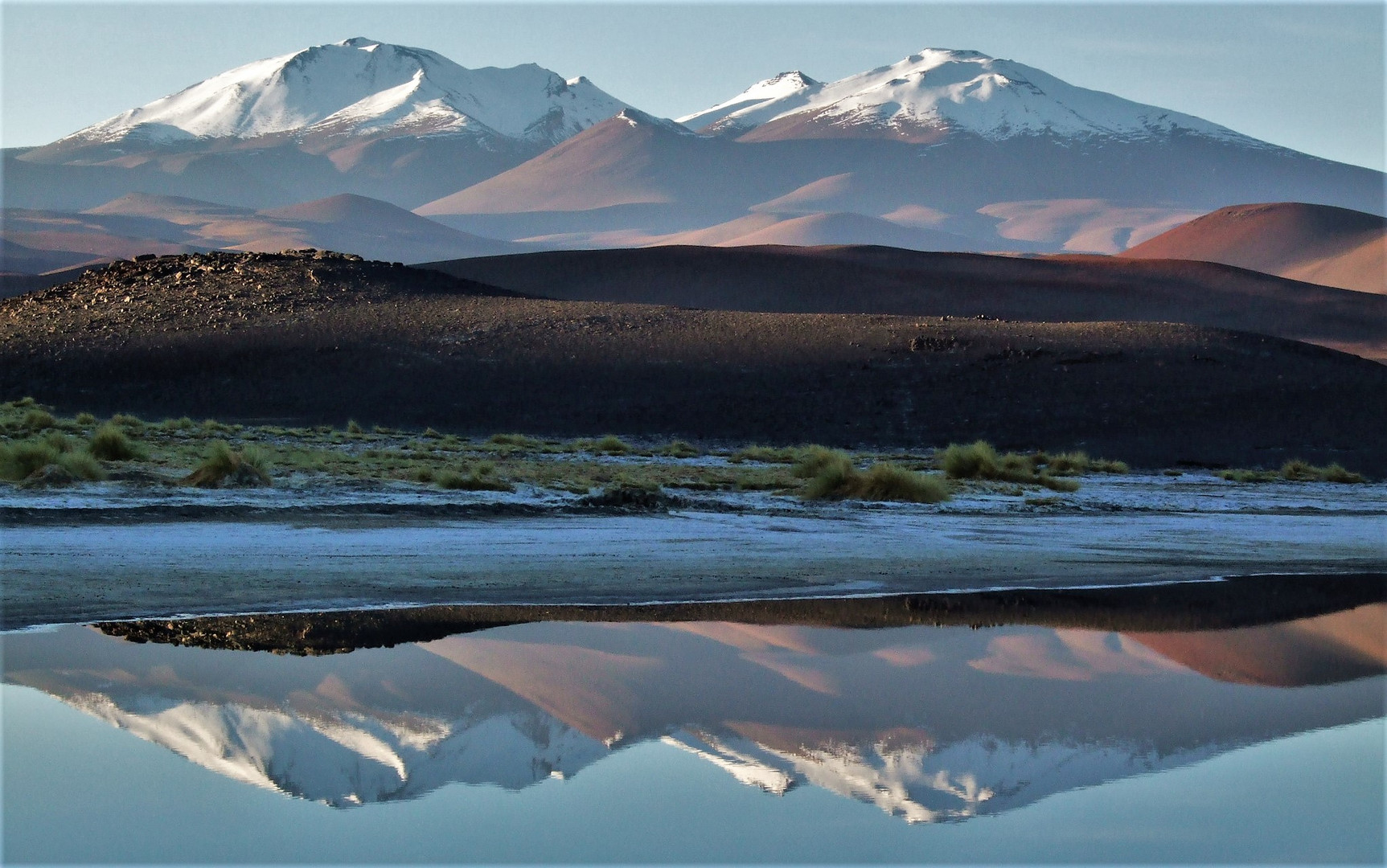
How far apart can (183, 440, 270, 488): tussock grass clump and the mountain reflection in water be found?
9609 mm

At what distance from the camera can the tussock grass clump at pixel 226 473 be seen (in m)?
21.9

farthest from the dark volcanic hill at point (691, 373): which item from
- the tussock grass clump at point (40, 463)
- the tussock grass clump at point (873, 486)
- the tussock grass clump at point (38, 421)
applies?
the tussock grass clump at point (40, 463)

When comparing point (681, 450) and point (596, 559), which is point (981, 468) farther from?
point (596, 559)

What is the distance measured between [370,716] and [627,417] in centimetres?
3231

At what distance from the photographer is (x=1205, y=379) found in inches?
1697

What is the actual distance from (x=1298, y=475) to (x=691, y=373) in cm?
1646

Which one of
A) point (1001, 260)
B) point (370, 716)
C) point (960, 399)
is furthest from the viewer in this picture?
point (1001, 260)

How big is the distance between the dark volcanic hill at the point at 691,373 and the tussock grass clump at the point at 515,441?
317cm

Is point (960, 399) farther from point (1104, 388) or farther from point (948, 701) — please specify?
point (948, 701)

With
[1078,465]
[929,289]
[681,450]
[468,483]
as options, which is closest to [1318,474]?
[1078,465]

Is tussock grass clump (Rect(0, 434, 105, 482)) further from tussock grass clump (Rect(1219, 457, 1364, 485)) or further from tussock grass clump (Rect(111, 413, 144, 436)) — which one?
tussock grass clump (Rect(1219, 457, 1364, 485))

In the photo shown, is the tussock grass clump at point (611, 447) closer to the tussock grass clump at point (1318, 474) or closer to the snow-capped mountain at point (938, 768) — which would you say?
the tussock grass clump at point (1318, 474)

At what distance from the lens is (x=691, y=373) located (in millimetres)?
45219

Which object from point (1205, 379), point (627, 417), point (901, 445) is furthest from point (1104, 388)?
point (627, 417)
